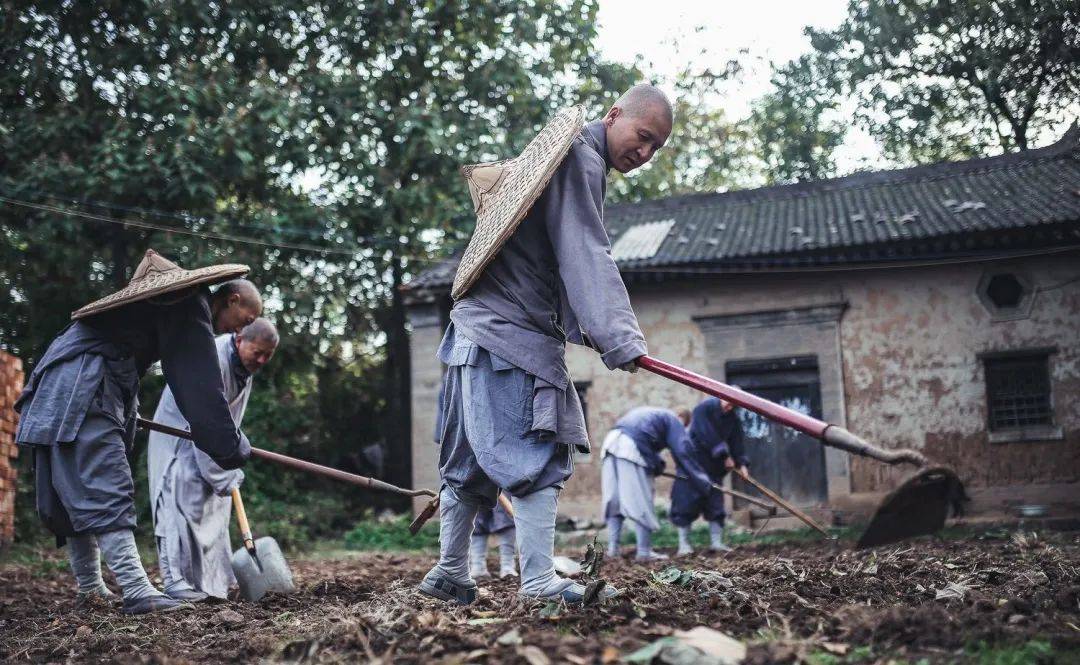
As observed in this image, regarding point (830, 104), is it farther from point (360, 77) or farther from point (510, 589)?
point (510, 589)

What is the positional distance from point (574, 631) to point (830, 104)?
24.4 m

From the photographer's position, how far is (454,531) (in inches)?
151

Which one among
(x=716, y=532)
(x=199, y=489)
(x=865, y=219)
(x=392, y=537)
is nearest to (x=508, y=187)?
(x=199, y=489)

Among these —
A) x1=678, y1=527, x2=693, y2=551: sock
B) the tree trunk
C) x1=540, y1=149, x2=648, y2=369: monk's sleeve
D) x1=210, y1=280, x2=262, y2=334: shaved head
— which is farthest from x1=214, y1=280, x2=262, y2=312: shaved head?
the tree trunk

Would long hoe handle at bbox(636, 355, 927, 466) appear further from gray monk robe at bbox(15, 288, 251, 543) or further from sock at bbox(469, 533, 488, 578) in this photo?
sock at bbox(469, 533, 488, 578)

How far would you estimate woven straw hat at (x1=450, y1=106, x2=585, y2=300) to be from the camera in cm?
354

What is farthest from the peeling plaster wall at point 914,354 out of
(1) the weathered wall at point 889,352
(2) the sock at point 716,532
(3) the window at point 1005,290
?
(2) the sock at point 716,532

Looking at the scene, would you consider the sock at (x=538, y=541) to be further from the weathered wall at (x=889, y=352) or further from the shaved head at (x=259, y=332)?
the weathered wall at (x=889, y=352)

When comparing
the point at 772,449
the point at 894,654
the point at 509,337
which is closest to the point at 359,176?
the point at 772,449

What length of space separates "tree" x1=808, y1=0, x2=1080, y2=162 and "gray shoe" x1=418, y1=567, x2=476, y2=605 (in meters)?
19.2

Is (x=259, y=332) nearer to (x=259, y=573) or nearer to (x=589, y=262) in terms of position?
(x=259, y=573)

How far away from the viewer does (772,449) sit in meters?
14.7

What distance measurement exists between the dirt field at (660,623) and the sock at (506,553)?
6.97 ft

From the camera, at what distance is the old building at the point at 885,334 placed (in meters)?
13.5
